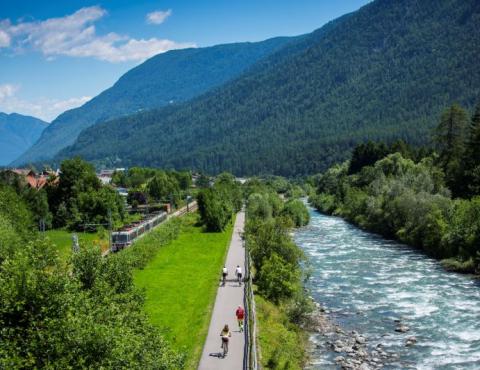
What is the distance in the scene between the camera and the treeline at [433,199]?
6144 cm

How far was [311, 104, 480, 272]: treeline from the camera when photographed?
202 feet

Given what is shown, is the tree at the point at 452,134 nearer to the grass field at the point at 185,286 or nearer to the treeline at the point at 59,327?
the grass field at the point at 185,286

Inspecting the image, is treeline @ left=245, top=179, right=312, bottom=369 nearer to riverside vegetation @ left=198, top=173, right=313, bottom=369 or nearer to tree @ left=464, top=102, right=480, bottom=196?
riverside vegetation @ left=198, top=173, right=313, bottom=369

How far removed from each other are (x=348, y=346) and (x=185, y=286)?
18420 millimetres

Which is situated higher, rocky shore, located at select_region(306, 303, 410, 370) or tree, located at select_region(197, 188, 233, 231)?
tree, located at select_region(197, 188, 233, 231)

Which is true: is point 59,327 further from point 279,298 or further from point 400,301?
point 400,301

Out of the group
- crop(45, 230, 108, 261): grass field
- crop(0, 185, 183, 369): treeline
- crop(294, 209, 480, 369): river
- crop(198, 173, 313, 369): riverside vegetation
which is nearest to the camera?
crop(0, 185, 183, 369): treeline

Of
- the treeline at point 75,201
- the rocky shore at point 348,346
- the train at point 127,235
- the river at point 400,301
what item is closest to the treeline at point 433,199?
the river at point 400,301

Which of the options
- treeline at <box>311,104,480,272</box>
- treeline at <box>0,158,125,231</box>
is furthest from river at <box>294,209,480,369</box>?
treeline at <box>0,158,125,231</box>

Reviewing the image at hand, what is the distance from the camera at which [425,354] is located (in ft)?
110

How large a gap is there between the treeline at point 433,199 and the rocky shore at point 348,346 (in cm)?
2219

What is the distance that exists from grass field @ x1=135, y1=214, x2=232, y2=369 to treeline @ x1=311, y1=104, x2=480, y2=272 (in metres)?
24.5

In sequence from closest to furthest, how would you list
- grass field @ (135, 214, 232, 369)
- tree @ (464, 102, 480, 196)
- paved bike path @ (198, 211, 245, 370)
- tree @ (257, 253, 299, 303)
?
paved bike path @ (198, 211, 245, 370) → grass field @ (135, 214, 232, 369) → tree @ (257, 253, 299, 303) → tree @ (464, 102, 480, 196)

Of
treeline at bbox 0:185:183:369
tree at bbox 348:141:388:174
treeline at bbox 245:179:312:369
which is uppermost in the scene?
tree at bbox 348:141:388:174
